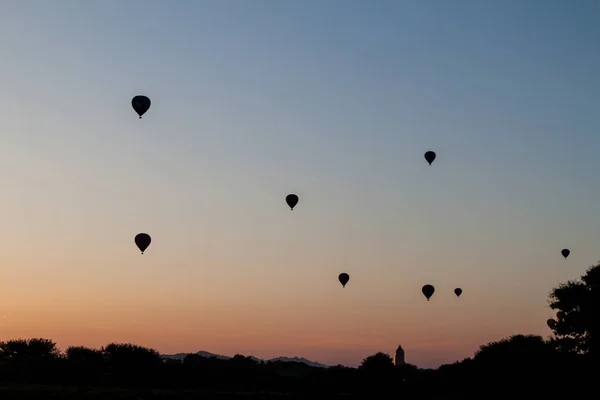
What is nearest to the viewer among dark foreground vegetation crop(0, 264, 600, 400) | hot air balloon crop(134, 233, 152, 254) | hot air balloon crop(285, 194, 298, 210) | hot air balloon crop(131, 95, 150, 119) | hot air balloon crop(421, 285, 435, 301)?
dark foreground vegetation crop(0, 264, 600, 400)

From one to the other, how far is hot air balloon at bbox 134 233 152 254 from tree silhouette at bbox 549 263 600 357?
45.8 meters

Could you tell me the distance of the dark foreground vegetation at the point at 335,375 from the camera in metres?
57.6

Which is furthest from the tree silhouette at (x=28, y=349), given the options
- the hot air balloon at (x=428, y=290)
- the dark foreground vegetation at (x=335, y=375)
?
the hot air balloon at (x=428, y=290)

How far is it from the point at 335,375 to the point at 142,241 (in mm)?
24811

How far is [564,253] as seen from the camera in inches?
4043

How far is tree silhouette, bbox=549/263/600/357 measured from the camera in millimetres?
85375

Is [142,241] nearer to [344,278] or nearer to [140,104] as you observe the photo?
[140,104]

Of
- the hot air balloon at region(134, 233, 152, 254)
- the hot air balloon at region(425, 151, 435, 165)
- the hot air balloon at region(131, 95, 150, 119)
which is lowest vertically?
the hot air balloon at region(134, 233, 152, 254)

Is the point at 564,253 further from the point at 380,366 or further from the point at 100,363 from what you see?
the point at 100,363

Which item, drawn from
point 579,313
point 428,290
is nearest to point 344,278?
point 428,290

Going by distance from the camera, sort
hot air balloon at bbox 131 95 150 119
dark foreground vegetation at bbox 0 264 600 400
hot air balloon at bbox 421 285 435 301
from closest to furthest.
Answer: dark foreground vegetation at bbox 0 264 600 400 → hot air balloon at bbox 131 95 150 119 → hot air balloon at bbox 421 285 435 301

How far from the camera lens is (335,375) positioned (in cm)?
Result: 8300

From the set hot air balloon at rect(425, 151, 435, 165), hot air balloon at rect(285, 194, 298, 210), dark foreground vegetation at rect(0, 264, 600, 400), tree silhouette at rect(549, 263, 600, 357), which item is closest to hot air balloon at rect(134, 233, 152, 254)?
dark foreground vegetation at rect(0, 264, 600, 400)

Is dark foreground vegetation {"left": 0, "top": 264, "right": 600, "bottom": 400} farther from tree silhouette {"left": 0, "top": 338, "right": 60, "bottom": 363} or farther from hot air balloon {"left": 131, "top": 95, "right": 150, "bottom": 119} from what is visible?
hot air balloon {"left": 131, "top": 95, "right": 150, "bottom": 119}
